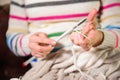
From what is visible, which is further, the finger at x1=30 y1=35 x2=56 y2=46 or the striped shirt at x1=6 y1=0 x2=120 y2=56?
the striped shirt at x1=6 y1=0 x2=120 y2=56

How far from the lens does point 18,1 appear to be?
38.0 inches

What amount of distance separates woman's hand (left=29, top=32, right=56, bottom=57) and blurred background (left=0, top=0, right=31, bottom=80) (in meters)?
0.25

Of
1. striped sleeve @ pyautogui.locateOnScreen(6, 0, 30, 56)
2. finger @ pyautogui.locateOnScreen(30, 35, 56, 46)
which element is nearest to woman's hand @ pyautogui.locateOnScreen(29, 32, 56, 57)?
finger @ pyautogui.locateOnScreen(30, 35, 56, 46)

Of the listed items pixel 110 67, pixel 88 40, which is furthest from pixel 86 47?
pixel 110 67

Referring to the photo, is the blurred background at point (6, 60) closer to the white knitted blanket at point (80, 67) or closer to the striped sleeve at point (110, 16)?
the white knitted blanket at point (80, 67)

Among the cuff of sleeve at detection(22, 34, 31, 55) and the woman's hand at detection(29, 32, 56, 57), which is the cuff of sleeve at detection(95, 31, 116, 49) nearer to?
the woman's hand at detection(29, 32, 56, 57)

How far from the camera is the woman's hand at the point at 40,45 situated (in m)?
0.73

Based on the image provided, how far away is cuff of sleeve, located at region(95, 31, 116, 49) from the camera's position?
75cm

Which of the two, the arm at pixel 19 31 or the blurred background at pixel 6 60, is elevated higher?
the arm at pixel 19 31

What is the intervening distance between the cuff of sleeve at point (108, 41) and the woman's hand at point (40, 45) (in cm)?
16

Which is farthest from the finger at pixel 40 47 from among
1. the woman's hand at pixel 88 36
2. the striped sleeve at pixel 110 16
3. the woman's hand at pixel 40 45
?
the striped sleeve at pixel 110 16

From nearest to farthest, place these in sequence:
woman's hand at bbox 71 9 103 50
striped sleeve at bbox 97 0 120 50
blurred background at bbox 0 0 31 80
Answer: woman's hand at bbox 71 9 103 50 < striped sleeve at bbox 97 0 120 50 < blurred background at bbox 0 0 31 80

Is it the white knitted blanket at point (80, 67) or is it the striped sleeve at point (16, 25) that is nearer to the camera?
the white knitted blanket at point (80, 67)

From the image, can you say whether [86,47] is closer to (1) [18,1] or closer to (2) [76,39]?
(2) [76,39]
